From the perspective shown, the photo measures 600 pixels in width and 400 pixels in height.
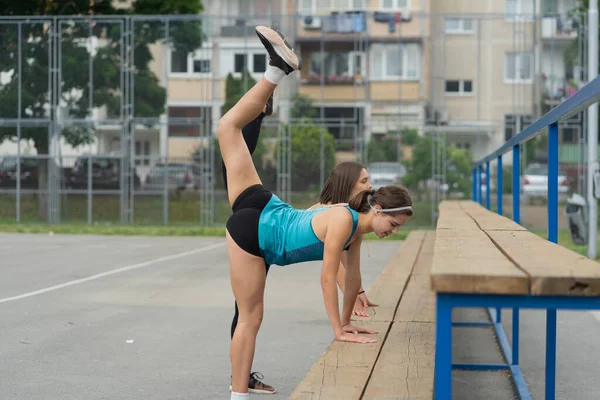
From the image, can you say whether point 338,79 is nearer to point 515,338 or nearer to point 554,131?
point 515,338

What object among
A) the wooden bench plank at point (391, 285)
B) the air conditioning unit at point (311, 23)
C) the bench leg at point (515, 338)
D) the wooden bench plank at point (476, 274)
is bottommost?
the bench leg at point (515, 338)

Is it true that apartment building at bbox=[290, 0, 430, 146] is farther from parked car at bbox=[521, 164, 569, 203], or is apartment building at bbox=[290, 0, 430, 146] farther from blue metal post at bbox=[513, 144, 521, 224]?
blue metal post at bbox=[513, 144, 521, 224]

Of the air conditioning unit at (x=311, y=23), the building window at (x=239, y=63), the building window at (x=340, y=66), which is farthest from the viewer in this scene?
the air conditioning unit at (x=311, y=23)

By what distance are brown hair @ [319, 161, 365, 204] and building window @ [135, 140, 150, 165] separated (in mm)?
21636

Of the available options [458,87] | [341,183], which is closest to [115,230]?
[458,87]

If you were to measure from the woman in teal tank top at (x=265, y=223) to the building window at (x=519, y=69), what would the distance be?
23.1m

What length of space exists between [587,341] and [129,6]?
2841 cm

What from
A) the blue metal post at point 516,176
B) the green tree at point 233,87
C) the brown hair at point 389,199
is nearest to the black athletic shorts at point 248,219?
the brown hair at point 389,199

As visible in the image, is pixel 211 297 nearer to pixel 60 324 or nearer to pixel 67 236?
pixel 60 324

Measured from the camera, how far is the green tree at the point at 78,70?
28.6 meters

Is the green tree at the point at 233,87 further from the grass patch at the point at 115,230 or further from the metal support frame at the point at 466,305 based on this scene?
the metal support frame at the point at 466,305

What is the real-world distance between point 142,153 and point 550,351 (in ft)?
77.5

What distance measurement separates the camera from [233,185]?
203 inches

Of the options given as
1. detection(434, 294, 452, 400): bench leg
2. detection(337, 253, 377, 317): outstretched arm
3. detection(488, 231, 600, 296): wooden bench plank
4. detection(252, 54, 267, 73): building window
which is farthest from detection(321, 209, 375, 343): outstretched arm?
detection(252, 54, 267, 73): building window
